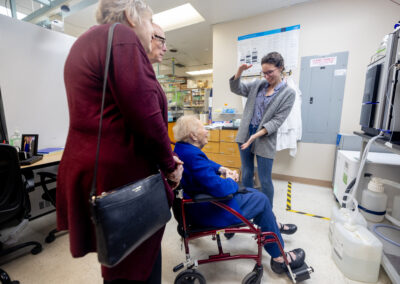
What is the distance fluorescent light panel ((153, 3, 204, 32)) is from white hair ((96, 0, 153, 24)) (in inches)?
117

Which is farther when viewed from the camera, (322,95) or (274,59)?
(322,95)

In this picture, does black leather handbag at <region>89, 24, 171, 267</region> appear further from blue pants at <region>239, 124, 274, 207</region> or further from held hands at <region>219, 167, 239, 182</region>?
blue pants at <region>239, 124, 274, 207</region>

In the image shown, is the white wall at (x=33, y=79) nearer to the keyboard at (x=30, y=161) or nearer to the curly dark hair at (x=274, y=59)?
the keyboard at (x=30, y=161)

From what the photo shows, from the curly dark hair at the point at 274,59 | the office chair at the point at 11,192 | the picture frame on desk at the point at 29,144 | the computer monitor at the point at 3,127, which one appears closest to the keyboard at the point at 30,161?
the picture frame on desk at the point at 29,144

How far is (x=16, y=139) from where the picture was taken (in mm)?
1761

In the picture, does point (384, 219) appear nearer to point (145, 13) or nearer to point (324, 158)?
point (324, 158)

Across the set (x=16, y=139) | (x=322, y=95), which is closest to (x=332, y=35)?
(x=322, y=95)

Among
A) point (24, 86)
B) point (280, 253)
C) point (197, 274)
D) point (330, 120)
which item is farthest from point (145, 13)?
point (330, 120)

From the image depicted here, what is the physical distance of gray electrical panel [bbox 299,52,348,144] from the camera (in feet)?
8.28

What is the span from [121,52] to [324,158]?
309cm

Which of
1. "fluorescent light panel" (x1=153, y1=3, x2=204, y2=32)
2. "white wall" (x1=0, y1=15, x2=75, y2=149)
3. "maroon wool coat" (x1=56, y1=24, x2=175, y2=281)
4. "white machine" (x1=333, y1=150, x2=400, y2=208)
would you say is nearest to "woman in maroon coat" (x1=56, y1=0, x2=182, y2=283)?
"maroon wool coat" (x1=56, y1=24, x2=175, y2=281)

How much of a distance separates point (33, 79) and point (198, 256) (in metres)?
2.39

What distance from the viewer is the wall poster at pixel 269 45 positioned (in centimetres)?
269

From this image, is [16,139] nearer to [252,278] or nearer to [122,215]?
[122,215]
